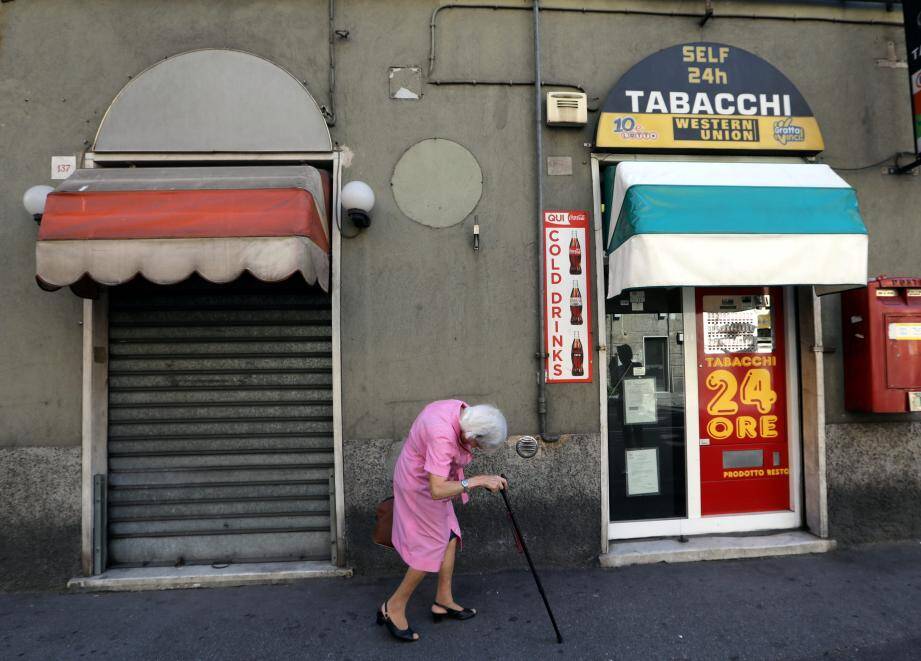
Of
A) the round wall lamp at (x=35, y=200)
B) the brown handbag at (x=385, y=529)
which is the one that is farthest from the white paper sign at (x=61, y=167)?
the brown handbag at (x=385, y=529)

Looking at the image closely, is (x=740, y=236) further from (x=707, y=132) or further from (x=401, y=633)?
(x=401, y=633)

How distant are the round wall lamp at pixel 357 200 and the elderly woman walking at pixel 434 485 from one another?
1838mm

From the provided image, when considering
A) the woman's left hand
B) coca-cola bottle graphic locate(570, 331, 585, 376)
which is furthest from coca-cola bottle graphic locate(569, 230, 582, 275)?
the woman's left hand

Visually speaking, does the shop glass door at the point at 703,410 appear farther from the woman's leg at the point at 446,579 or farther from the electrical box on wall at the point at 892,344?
the woman's leg at the point at 446,579

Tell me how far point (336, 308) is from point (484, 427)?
1945 millimetres

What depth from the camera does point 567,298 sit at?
4453 mm

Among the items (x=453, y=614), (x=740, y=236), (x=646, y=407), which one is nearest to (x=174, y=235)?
(x=453, y=614)

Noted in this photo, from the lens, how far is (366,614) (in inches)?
142

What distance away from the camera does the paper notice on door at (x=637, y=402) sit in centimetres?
475

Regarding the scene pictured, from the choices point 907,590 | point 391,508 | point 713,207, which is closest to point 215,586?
point 391,508

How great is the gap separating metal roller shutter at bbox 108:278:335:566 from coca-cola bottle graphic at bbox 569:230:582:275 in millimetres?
2235

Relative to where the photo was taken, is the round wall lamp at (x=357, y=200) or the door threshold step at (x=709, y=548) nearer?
the round wall lamp at (x=357, y=200)

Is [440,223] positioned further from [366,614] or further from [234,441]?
[366,614]

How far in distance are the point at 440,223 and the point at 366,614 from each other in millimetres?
3179
